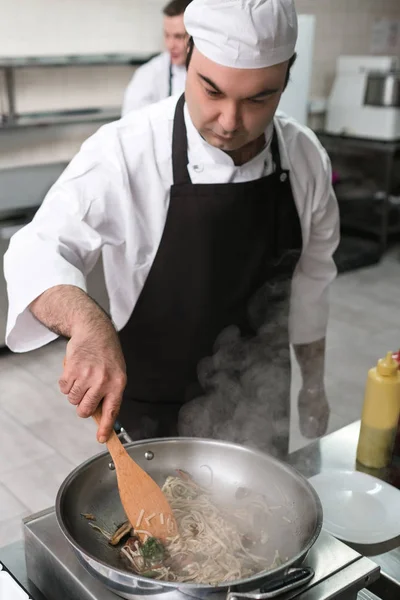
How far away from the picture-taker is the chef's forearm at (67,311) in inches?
41.3

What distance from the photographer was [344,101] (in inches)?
222

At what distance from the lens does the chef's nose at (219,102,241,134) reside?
129cm

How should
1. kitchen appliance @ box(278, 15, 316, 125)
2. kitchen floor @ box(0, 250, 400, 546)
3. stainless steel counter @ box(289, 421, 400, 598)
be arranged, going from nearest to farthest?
stainless steel counter @ box(289, 421, 400, 598)
kitchen floor @ box(0, 250, 400, 546)
kitchen appliance @ box(278, 15, 316, 125)

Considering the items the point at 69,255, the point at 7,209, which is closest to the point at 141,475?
the point at 69,255

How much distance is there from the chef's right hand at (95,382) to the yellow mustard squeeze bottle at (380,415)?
2.23 ft

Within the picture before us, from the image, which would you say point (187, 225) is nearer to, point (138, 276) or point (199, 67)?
point (138, 276)

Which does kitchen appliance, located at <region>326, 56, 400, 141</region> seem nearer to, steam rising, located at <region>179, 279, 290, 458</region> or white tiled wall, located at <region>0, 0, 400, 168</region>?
white tiled wall, located at <region>0, 0, 400, 168</region>

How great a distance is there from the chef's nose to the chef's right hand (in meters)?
0.57

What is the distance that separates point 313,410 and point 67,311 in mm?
857

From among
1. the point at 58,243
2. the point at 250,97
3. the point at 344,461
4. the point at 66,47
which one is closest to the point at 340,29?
the point at 66,47

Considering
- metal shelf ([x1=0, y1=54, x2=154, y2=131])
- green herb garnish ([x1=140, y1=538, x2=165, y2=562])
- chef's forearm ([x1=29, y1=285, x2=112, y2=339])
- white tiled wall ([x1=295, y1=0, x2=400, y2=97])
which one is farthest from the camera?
white tiled wall ([x1=295, y1=0, x2=400, y2=97])

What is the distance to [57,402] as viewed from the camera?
328 cm

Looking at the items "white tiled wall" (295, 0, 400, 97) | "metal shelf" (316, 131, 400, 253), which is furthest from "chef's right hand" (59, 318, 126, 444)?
"white tiled wall" (295, 0, 400, 97)

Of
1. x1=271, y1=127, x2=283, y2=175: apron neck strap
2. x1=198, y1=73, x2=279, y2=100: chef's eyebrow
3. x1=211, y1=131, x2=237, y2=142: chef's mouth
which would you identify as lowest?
x1=271, y1=127, x2=283, y2=175: apron neck strap
